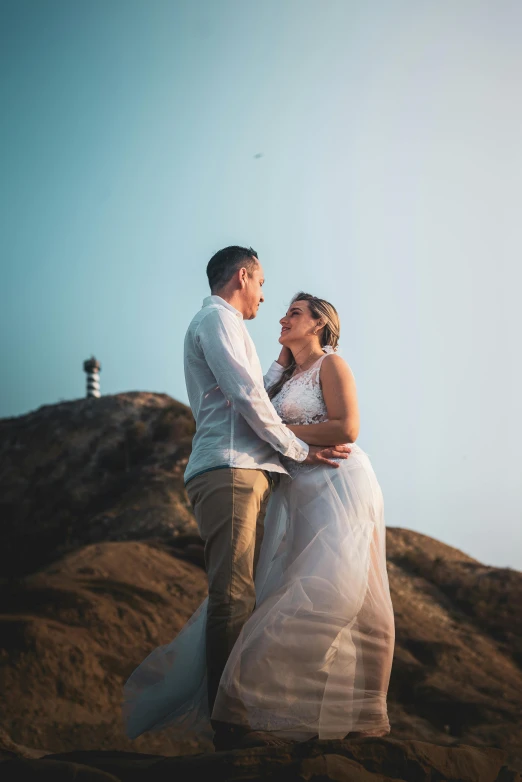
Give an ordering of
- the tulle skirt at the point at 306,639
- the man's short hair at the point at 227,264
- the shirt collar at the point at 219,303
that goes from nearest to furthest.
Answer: the tulle skirt at the point at 306,639 < the shirt collar at the point at 219,303 < the man's short hair at the point at 227,264

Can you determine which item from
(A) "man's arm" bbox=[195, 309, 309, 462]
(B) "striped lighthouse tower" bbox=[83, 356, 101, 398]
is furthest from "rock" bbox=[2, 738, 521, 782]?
(B) "striped lighthouse tower" bbox=[83, 356, 101, 398]

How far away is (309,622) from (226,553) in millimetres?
529

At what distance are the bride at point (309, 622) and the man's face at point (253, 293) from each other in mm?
503

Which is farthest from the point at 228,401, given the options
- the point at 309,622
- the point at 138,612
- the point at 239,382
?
the point at 138,612

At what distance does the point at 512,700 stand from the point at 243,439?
9709 millimetres

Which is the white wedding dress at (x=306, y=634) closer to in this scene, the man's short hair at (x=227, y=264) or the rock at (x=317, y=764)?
the rock at (x=317, y=764)

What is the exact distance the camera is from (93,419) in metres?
28.7

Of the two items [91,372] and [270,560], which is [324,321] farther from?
[91,372]

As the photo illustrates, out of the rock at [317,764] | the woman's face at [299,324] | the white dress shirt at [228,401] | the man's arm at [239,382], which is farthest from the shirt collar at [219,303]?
the rock at [317,764]

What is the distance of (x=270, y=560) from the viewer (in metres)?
4.04

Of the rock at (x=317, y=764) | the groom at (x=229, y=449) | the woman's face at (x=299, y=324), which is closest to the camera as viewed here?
the rock at (x=317, y=764)

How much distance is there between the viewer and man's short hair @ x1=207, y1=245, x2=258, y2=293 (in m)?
4.04

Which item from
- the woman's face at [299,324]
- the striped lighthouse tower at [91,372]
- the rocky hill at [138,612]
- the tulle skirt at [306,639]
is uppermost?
the striped lighthouse tower at [91,372]

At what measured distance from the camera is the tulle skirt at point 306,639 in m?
3.37
